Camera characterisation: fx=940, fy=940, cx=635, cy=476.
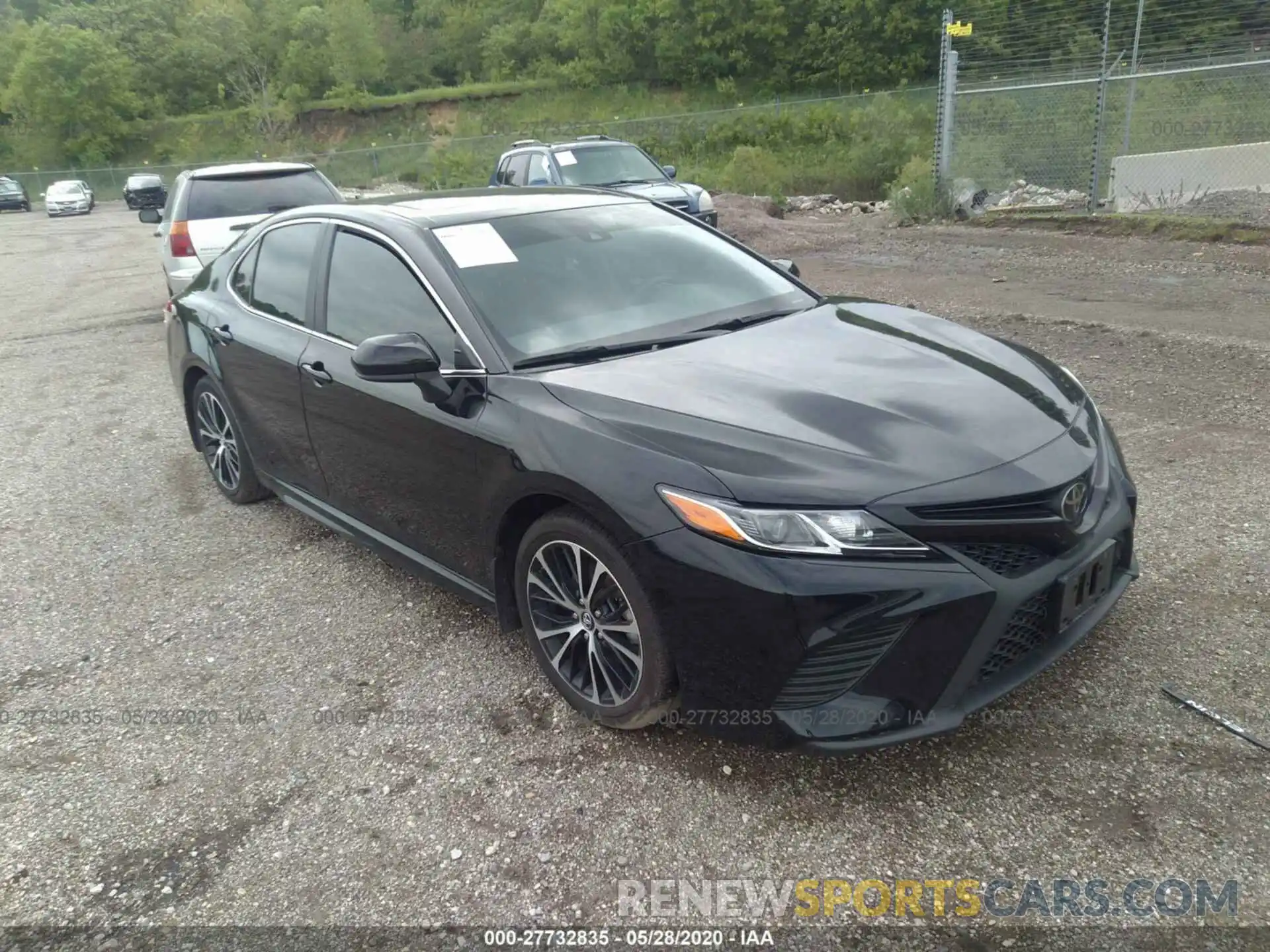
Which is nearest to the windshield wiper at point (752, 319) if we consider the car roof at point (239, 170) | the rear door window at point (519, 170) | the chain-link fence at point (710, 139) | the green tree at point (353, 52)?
the car roof at point (239, 170)

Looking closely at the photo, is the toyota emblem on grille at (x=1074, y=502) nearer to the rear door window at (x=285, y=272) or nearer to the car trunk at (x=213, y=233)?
the rear door window at (x=285, y=272)

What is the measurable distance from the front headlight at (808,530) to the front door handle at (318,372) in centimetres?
204

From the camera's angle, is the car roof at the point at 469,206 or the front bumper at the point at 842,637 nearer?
the front bumper at the point at 842,637

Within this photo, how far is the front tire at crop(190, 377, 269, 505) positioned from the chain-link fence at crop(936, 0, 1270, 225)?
35.4ft

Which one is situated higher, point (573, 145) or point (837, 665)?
point (573, 145)

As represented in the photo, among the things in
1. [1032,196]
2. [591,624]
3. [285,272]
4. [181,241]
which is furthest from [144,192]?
[591,624]

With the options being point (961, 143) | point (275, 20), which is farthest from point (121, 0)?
point (961, 143)

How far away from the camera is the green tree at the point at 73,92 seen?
6588 cm

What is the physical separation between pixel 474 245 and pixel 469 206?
480 millimetres

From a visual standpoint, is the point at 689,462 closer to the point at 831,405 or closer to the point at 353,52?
the point at 831,405

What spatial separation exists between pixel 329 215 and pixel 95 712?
7.30 ft

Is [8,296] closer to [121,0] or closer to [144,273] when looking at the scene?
[144,273]

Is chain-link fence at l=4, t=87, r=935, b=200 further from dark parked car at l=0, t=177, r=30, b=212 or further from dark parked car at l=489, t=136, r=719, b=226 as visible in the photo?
dark parked car at l=0, t=177, r=30, b=212

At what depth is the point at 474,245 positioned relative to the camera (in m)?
3.59
